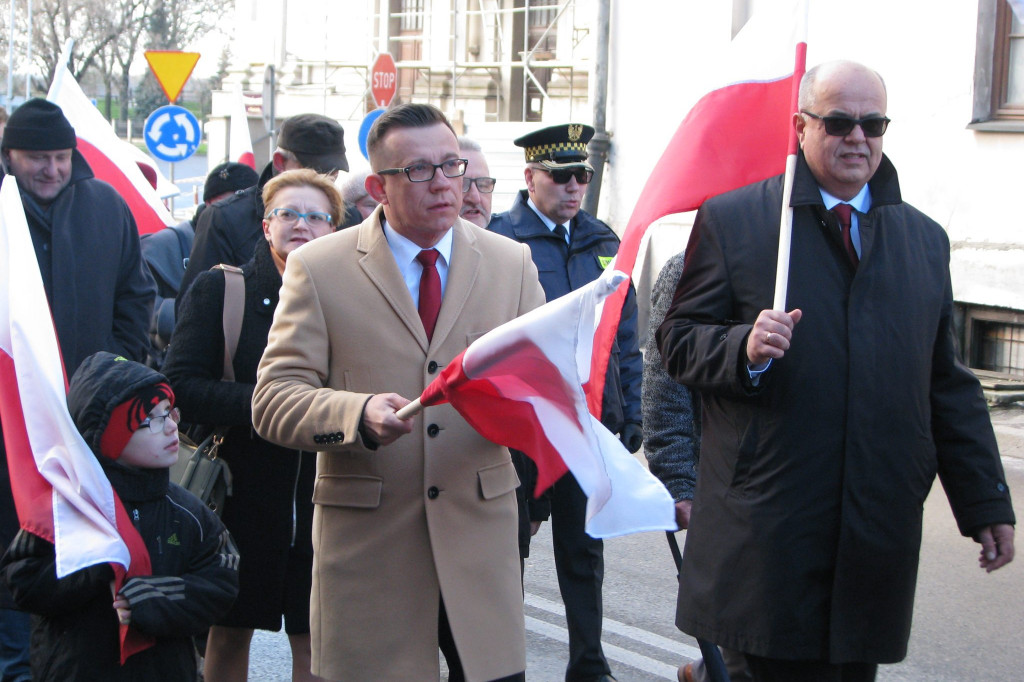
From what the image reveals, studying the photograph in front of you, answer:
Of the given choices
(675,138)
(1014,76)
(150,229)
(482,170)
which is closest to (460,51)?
(1014,76)

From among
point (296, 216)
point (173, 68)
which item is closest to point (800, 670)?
point (296, 216)

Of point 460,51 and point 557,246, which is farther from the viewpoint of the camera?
point 460,51

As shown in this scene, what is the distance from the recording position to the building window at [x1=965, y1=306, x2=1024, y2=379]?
11.5 meters

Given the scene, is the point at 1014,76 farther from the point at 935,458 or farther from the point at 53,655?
the point at 53,655

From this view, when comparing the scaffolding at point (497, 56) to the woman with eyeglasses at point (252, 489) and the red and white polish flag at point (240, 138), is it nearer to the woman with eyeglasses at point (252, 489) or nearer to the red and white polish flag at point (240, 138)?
the red and white polish flag at point (240, 138)

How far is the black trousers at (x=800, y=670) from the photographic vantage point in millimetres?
3346

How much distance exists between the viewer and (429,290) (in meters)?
3.41

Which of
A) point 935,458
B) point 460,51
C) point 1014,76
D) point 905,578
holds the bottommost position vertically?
point 905,578

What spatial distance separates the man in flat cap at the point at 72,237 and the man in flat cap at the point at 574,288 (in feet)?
5.06

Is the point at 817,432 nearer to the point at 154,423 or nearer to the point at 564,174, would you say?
the point at 154,423

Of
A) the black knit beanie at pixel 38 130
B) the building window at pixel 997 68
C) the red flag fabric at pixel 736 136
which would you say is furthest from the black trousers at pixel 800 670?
the building window at pixel 997 68

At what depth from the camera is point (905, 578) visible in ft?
10.9

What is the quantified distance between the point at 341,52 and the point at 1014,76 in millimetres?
16265

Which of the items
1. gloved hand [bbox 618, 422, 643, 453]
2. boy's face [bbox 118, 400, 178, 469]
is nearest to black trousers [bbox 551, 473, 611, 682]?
gloved hand [bbox 618, 422, 643, 453]
